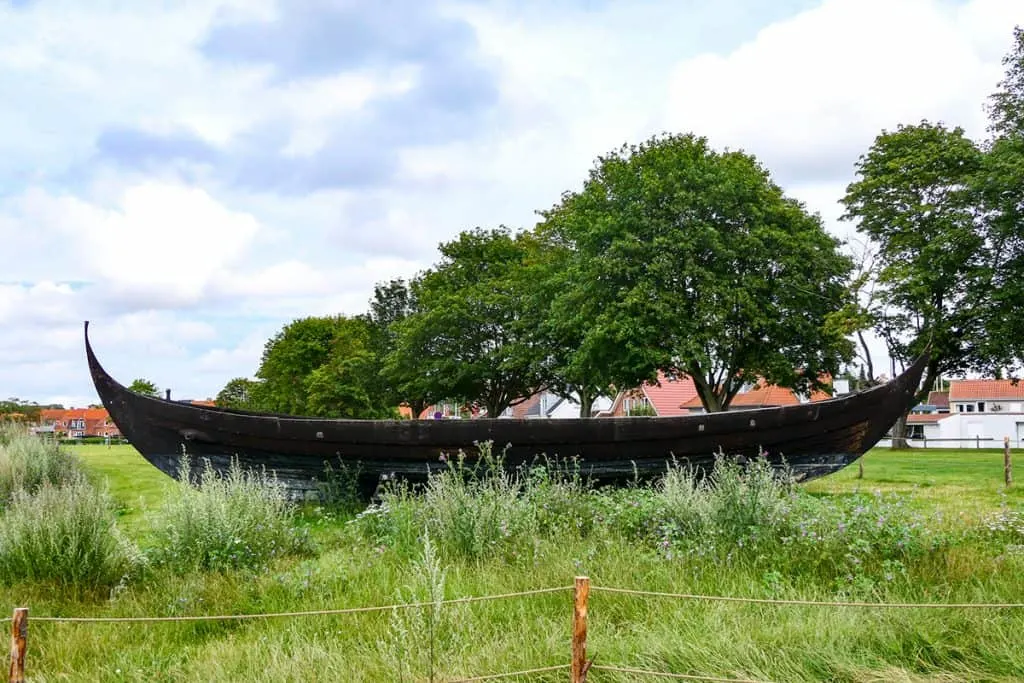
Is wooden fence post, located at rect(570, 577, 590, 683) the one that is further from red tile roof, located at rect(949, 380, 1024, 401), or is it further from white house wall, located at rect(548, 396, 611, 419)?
red tile roof, located at rect(949, 380, 1024, 401)

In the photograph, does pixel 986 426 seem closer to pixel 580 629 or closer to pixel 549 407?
pixel 549 407

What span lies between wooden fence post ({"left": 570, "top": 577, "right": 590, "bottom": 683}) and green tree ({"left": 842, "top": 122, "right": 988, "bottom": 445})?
A: 25.3 meters

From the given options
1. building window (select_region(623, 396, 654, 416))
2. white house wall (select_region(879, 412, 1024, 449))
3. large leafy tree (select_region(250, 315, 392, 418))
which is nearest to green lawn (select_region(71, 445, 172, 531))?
large leafy tree (select_region(250, 315, 392, 418))

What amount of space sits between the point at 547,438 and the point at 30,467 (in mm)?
8104

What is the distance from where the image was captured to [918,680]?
11.8 ft

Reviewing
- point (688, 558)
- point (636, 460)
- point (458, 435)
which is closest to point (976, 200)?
point (636, 460)

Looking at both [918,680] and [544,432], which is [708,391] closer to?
[544,432]

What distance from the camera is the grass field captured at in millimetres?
3834

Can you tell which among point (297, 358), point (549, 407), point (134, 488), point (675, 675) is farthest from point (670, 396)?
point (675, 675)

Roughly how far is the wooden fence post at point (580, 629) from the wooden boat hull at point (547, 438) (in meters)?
5.58

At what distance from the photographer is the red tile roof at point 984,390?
56.1 m

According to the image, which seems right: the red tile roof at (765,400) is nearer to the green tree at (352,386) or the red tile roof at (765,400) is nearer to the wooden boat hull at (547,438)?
the green tree at (352,386)

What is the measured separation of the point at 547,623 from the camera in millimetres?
4402

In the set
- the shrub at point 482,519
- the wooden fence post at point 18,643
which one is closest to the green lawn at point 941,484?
the shrub at point 482,519
